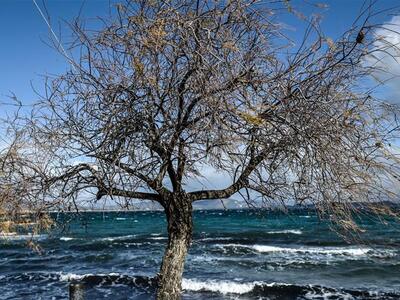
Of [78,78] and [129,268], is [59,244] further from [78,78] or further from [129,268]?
[78,78]

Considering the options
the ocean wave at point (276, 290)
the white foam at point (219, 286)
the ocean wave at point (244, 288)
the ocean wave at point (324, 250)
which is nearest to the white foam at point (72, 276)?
the ocean wave at point (244, 288)

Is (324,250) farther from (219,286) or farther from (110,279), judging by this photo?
(110,279)

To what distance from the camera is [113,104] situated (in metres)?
4.96

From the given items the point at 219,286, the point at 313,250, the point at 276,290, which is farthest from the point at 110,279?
the point at 313,250

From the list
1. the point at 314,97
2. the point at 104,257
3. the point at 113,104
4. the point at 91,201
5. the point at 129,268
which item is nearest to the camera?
the point at 314,97

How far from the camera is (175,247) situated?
19.1ft

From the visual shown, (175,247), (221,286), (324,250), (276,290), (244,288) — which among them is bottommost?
(276,290)

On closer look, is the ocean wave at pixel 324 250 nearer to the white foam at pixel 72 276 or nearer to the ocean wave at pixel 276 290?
the ocean wave at pixel 276 290

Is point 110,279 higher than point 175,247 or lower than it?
lower

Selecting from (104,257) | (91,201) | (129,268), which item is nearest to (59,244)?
(104,257)

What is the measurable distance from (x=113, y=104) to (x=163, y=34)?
1.04m

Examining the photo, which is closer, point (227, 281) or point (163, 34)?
point (163, 34)

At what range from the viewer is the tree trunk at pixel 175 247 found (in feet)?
18.6

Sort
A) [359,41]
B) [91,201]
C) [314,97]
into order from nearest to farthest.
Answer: [359,41] → [314,97] → [91,201]
